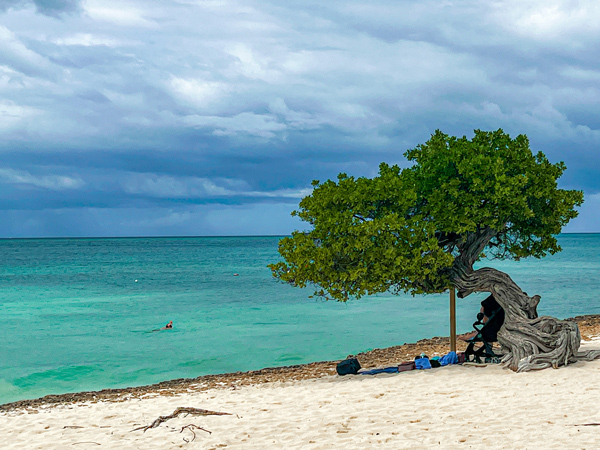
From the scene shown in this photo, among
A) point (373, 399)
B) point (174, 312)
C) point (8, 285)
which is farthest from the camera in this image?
point (8, 285)

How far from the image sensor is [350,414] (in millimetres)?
9414

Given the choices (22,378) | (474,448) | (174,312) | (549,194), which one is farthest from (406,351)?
(174,312)

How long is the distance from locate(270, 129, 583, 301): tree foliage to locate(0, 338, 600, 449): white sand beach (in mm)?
2425

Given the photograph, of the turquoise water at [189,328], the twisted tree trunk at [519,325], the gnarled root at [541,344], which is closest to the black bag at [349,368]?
the twisted tree trunk at [519,325]

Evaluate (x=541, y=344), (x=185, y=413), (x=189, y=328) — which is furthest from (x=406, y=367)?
(x=189, y=328)

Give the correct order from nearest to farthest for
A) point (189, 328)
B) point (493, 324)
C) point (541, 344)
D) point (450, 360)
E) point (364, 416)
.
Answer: point (364, 416) < point (541, 344) < point (450, 360) < point (493, 324) < point (189, 328)

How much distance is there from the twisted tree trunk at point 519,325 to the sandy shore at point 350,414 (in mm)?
356

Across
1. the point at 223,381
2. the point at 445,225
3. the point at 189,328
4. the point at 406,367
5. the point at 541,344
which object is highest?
the point at 445,225

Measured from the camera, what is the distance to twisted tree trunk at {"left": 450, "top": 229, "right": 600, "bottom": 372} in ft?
40.7

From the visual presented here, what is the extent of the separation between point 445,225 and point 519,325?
9.46ft

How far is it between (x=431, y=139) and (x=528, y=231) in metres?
3.24

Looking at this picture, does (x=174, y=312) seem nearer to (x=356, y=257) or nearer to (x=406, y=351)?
(x=406, y=351)

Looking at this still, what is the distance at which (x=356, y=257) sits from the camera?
12.8m

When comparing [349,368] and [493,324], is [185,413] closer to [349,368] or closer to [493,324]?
[349,368]
